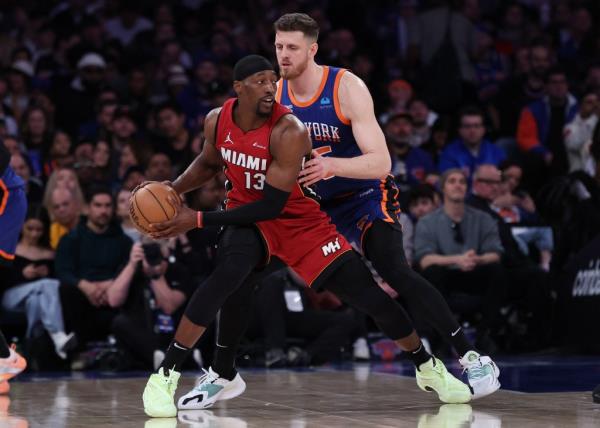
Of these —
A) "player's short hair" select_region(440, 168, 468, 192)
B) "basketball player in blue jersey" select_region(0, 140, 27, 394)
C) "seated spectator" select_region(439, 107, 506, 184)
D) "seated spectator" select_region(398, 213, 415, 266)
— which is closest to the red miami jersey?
"basketball player in blue jersey" select_region(0, 140, 27, 394)

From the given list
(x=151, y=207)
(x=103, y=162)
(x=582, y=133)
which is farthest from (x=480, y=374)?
(x=582, y=133)

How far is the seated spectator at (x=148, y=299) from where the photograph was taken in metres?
8.36

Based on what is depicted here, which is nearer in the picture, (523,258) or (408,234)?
(408,234)

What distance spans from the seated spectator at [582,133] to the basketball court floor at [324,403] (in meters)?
3.71

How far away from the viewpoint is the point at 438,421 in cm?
522

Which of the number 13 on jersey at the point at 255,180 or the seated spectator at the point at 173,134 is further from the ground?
the seated spectator at the point at 173,134

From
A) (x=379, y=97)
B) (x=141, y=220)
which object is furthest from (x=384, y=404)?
(x=379, y=97)

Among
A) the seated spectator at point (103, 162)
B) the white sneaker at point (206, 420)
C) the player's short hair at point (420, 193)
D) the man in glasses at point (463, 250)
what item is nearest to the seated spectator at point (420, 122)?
the player's short hair at point (420, 193)

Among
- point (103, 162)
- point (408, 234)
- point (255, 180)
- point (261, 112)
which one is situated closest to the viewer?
point (261, 112)

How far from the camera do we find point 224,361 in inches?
231

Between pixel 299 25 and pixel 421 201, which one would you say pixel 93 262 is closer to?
pixel 421 201

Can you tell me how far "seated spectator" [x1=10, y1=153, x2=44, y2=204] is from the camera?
9.67 m

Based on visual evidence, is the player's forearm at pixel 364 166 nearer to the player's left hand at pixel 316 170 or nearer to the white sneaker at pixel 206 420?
the player's left hand at pixel 316 170

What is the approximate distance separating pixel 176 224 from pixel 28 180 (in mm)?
4851
